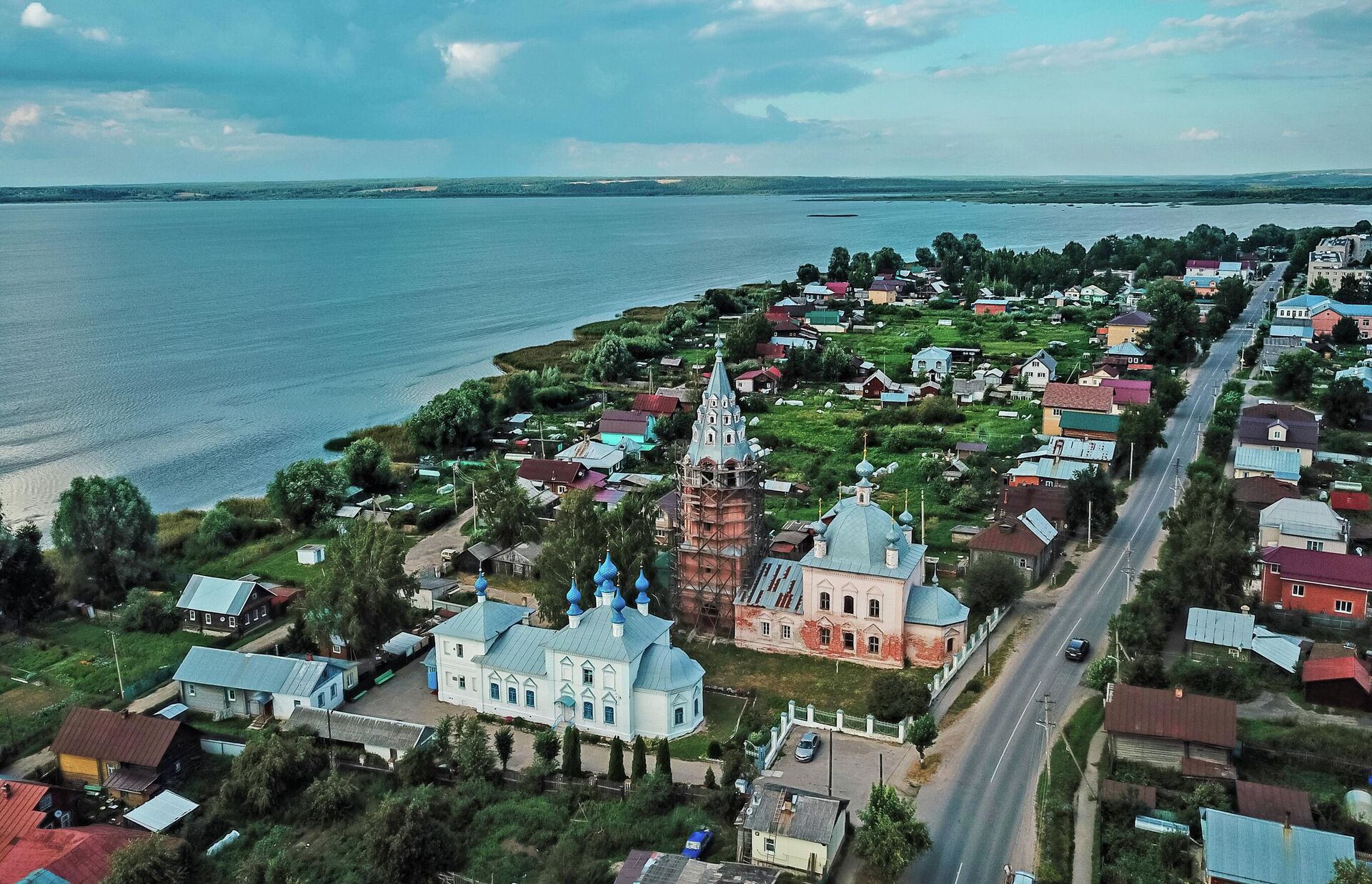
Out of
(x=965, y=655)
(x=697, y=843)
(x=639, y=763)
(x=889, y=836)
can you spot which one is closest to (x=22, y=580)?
(x=639, y=763)

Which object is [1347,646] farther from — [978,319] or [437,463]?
[978,319]

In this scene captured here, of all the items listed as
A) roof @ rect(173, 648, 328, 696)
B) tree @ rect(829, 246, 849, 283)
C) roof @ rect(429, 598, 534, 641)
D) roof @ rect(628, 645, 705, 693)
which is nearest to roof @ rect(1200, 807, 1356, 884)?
roof @ rect(628, 645, 705, 693)

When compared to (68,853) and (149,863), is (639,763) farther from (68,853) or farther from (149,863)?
(68,853)

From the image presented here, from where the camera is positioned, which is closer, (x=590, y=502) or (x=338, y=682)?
(x=338, y=682)

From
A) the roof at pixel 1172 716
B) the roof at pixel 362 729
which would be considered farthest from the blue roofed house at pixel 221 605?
the roof at pixel 1172 716

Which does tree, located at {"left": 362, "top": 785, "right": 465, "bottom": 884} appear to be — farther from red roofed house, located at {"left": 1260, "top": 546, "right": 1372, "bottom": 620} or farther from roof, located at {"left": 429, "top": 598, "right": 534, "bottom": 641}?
red roofed house, located at {"left": 1260, "top": 546, "right": 1372, "bottom": 620}

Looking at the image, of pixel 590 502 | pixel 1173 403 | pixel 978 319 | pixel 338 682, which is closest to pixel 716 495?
pixel 590 502

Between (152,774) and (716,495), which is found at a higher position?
(716,495)
